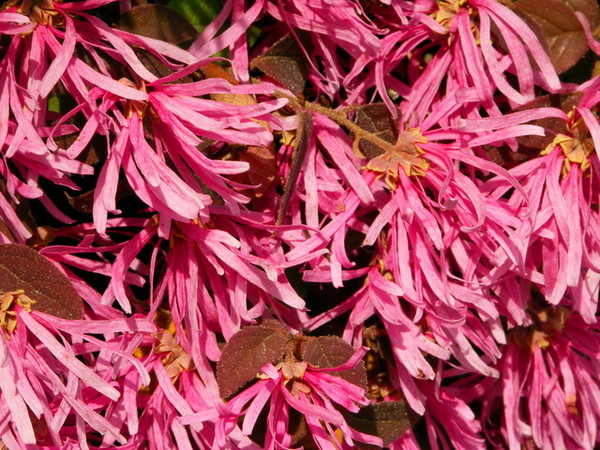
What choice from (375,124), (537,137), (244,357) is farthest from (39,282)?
(537,137)

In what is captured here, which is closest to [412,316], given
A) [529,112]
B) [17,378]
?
[529,112]

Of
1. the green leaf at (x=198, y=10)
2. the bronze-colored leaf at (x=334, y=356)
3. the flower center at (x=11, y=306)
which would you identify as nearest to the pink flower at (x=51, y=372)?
the flower center at (x=11, y=306)

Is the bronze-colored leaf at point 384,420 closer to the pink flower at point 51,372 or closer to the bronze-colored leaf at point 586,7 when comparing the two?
the pink flower at point 51,372

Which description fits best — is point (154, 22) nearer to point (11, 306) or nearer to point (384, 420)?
point (11, 306)

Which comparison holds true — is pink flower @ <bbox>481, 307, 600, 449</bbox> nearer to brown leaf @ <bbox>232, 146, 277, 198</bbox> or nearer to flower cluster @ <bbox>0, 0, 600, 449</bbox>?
flower cluster @ <bbox>0, 0, 600, 449</bbox>

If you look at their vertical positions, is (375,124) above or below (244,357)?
above

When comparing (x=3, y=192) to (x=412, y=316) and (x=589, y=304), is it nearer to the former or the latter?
(x=412, y=316)
